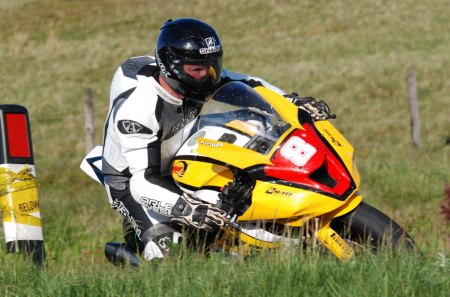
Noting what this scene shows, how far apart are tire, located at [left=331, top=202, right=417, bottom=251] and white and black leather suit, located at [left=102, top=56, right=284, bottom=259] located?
998mm

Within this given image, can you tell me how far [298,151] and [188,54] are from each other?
1006mm

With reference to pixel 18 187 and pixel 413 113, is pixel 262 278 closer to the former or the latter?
pixel 18 187

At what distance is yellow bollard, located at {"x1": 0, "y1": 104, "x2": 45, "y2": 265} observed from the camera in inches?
235

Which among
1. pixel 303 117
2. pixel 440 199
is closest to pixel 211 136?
pixel 303 117

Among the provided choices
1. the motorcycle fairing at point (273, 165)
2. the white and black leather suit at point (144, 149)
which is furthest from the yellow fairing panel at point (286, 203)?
the white and black leather suit at point (144, 149)

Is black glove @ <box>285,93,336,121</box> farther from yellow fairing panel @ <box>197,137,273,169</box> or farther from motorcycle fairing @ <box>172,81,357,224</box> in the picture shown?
yellow fairing panel @ <box>197,137,273,169</box>

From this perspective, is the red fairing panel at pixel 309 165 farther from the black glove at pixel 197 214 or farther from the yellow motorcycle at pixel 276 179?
the black glove at pixel 197 214

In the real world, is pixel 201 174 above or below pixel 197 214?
above

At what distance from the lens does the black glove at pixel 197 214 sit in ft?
16.0

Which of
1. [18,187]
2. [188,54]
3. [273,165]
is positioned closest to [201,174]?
[273,165]

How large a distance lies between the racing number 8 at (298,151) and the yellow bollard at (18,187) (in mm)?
1963

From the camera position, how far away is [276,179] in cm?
490

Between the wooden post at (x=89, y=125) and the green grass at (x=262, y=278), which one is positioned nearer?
the green grass at (x=262, y=278)

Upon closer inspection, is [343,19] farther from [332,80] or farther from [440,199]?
[440,199]
